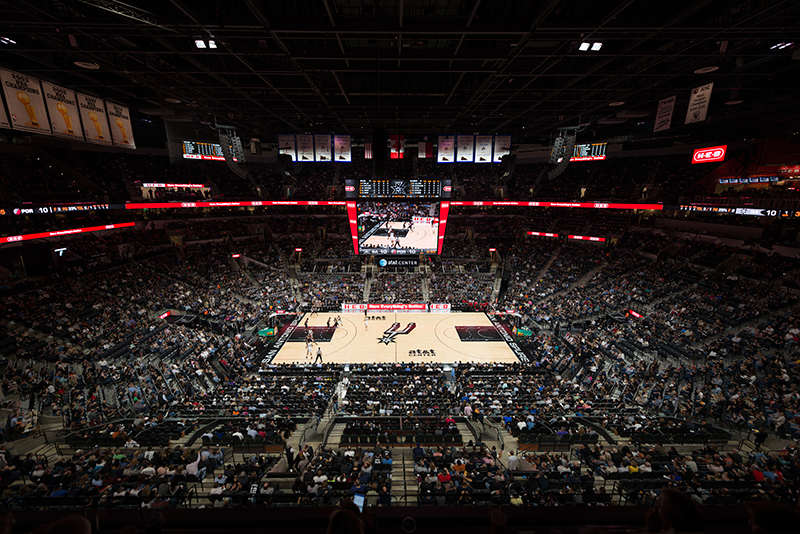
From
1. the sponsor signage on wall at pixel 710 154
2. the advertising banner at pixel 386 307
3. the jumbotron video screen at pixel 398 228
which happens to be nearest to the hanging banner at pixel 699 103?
the sponsor signage on wall at pixel 710 154

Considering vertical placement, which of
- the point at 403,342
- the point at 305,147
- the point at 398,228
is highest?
the point at 305,147

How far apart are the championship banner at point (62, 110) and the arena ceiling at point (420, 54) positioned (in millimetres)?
540

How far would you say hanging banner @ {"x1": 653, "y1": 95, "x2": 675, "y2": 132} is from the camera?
15.5 m

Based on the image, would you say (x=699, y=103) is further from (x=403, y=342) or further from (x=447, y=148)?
(x=403, y=342)

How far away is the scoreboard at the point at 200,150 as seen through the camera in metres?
30.2

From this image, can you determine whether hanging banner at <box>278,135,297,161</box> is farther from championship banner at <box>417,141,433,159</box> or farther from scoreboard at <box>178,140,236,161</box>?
championship banner at <box>417,141,433,159</box>

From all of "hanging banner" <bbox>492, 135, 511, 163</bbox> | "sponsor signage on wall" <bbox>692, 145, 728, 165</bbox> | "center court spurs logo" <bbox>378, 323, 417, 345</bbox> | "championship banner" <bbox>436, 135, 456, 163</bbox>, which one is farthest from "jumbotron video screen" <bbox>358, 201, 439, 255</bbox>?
"sponsor signage on wall" <bbox>692, 145, 728, 165</bbox>

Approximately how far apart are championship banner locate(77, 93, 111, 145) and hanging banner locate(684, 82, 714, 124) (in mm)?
29293

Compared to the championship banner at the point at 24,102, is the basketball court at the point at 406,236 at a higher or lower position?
lower

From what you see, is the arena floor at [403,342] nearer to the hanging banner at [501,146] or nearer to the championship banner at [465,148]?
the championship banner at [465,148]

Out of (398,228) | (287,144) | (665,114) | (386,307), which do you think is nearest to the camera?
(665,114)

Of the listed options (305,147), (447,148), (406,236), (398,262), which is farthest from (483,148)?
(305,147)

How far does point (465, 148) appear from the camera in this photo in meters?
29.3

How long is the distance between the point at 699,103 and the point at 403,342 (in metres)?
21.3
